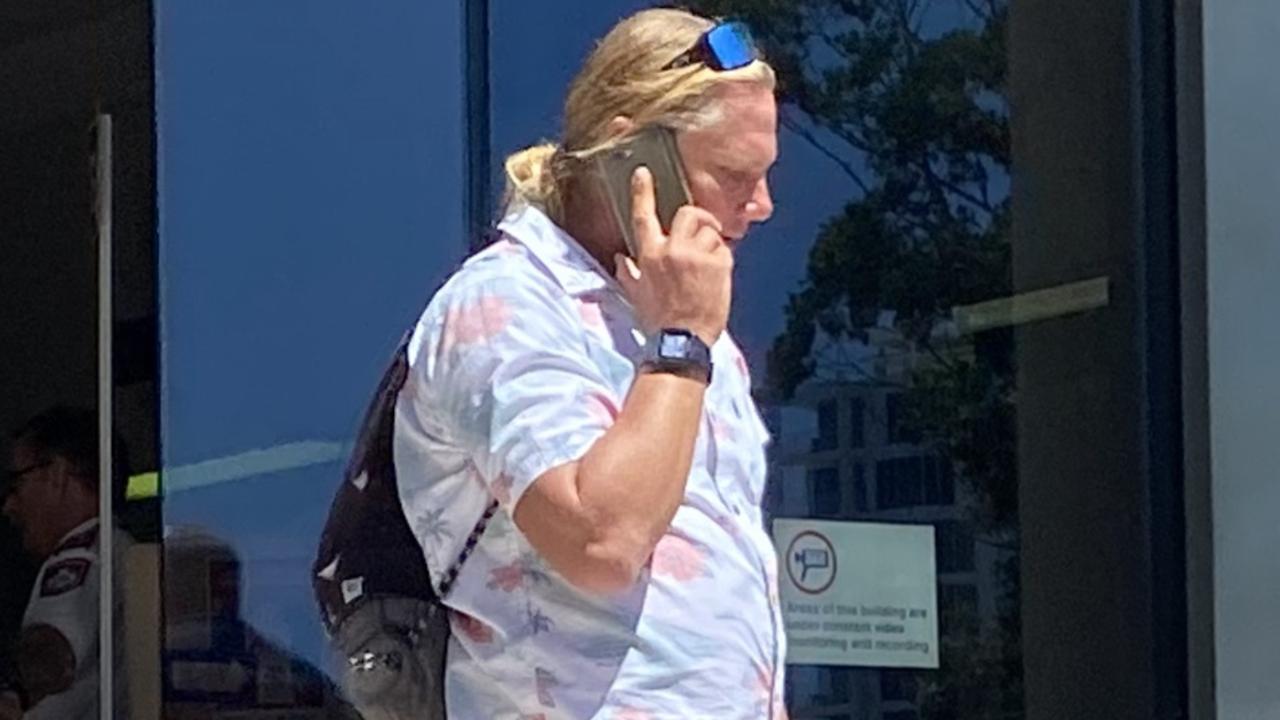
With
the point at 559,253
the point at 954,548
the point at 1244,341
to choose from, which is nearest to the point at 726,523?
the point at 559,253

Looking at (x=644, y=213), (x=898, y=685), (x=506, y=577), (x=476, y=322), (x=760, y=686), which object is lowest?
(x=898, y=685)

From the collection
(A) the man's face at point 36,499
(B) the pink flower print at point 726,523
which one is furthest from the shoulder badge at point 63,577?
(B) the pink flower print at point 726,523

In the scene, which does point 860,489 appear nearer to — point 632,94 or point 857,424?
point 857,424

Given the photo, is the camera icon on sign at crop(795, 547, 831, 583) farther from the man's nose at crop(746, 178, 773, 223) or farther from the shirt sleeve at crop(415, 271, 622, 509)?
the shirt sleeve at crop(415, 271, 622, 509)

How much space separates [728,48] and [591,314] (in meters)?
0.30

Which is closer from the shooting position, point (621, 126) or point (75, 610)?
point (621, 126)

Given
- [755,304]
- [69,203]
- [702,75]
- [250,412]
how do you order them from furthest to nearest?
[69,203]
[755,304]
[250,412]
[702,75]

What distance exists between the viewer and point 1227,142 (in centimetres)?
353

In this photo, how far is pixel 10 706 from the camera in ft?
14.4

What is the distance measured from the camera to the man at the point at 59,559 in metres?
4.04

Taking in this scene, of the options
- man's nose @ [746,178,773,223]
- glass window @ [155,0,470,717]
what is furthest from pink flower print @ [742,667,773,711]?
glass window @ [155,0,470,717]

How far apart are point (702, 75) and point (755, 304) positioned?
1.07 meters

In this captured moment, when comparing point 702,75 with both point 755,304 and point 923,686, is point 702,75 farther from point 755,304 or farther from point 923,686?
point 923,686

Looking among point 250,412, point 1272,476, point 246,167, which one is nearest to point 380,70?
point 246,167
